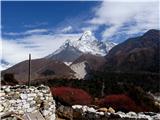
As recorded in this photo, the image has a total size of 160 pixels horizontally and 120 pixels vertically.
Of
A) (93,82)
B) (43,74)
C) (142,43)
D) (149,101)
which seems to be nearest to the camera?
Result: (149,101)

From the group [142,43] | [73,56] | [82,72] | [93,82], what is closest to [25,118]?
[93,82]

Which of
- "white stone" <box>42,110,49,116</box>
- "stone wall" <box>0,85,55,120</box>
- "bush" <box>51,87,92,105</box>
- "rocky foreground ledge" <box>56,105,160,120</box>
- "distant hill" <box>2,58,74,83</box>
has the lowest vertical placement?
"distant hill" <box>2,58,74,83</box>

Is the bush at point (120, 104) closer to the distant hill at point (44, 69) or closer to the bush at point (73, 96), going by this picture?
the bush at point (73, 96)

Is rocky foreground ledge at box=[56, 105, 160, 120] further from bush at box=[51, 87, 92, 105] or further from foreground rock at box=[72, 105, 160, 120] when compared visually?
bush at box=[51, 87, 92, 105]

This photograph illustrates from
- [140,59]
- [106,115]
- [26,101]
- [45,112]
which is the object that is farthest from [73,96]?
[140,59]

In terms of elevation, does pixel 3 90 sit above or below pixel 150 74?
above

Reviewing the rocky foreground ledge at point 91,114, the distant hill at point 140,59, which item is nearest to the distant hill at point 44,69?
the distant hill at point 140,59

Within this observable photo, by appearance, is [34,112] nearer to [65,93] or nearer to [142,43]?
[65,93]

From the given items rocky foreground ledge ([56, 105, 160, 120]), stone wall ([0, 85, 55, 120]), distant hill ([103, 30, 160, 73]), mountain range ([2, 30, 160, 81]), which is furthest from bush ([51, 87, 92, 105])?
distant hill ([103, 30, 160, 73])

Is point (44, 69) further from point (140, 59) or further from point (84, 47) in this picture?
point (84, 47)
